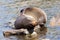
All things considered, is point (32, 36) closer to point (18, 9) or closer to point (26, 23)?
point (26, 23)

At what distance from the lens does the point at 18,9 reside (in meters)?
9.49

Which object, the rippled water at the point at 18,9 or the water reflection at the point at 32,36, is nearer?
the water reflection at the point at 32,36

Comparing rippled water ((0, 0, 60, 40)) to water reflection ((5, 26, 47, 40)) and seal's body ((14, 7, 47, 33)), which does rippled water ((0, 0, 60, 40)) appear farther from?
seal's body ((14, 7, 47, 33))

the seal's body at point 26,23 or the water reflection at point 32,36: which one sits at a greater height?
the seal's body at point 26,23

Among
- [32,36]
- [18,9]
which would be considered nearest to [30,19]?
[32,36]

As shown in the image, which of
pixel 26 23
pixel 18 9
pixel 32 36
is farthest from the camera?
pixel 18 9

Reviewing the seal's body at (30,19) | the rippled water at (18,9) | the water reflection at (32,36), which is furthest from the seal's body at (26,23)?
the rippled water at (18,9)

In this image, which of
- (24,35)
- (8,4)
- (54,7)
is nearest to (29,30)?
(24,35)

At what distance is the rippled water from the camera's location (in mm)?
7046

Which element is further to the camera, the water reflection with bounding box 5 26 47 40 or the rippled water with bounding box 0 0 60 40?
the rippled water with bounding box 0 0 60 40

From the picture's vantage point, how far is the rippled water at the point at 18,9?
7046 millimetres

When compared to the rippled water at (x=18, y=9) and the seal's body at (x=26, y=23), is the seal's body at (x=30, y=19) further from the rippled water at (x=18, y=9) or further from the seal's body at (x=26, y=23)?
the rippled water at (x=18, y=9)

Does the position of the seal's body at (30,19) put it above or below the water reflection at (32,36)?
above

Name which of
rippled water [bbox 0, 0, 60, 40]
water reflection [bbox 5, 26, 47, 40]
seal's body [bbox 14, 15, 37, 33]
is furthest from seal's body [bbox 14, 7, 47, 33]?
rippled water [bbox 0, 0, 60, 40]
